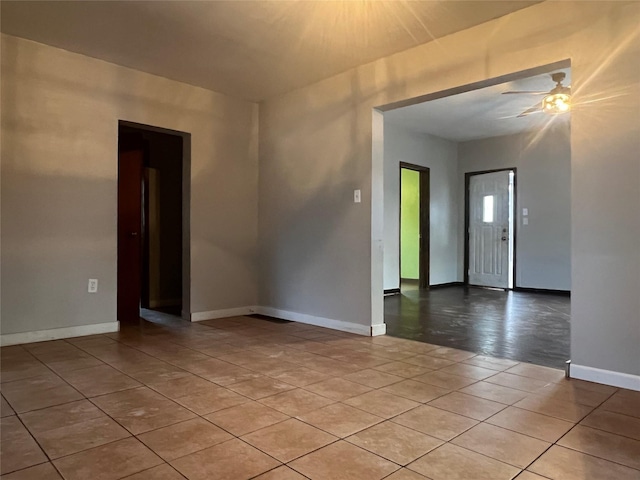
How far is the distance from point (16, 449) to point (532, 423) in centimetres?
217

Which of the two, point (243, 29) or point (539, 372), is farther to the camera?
point (243, 29)

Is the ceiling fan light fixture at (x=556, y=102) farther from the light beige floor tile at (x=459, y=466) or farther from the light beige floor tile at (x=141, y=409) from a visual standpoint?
the light beige floor tile at (x=141, y=409)

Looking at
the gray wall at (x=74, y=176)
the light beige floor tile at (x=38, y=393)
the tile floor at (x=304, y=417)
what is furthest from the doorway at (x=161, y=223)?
the light beige floor tile at (x=38, y=393)

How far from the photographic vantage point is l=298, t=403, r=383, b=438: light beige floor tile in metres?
1.90

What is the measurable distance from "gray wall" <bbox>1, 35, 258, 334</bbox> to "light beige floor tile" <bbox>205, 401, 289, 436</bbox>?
7.59 ft

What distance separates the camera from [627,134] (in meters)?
2.45

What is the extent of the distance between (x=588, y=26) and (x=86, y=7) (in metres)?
3.18

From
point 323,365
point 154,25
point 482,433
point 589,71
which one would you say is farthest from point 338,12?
point 482,433

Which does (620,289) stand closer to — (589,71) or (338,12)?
(589,71)

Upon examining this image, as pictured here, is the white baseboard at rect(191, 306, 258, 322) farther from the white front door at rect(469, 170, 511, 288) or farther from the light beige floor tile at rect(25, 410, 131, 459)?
the white front door at rect(469, 170, 511, 288)

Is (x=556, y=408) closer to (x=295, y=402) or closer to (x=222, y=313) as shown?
(x=295, y=402)

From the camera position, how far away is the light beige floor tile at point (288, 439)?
1693 millimetres

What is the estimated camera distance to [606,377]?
2500 mm

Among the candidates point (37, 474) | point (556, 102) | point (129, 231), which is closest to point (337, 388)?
point (37, 474)
